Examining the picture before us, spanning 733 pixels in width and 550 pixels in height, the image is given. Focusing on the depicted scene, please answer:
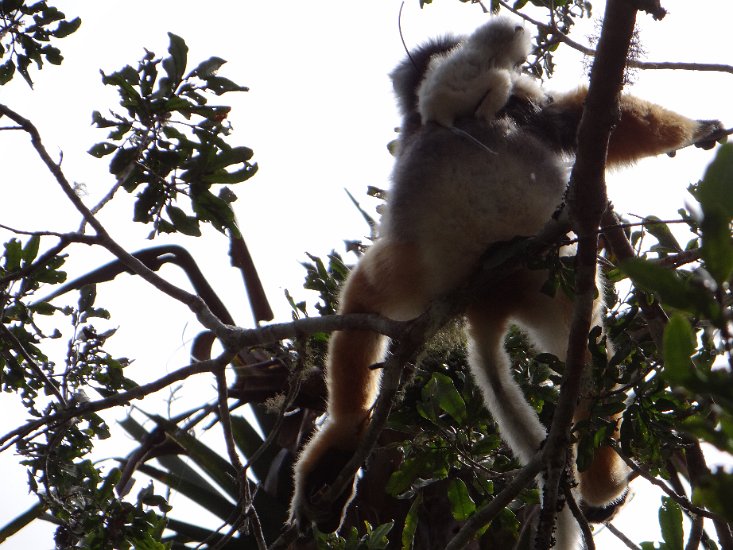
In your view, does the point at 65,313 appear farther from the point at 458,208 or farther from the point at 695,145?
the point at 695,145

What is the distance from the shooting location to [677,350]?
3.17ft

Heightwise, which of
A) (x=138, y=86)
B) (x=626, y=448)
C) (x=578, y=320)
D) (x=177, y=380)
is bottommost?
(x=626, y=448)

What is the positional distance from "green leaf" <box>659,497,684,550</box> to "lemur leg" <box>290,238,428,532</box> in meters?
1.49

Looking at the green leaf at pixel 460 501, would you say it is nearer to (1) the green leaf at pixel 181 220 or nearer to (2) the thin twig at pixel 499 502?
(2) the thin twig at pixel 499 502

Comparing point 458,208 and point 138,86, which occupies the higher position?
point 138,86

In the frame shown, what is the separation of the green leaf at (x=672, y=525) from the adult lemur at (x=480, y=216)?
111 cm

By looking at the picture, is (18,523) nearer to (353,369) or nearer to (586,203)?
(353,369)

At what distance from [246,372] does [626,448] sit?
111 inches

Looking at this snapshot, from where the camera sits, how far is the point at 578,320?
2.34 meters

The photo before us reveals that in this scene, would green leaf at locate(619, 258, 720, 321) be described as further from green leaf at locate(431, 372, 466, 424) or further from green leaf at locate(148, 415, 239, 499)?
green leaf at locate(148, 415, 239, 499)

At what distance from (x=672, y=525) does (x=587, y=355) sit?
1593mm

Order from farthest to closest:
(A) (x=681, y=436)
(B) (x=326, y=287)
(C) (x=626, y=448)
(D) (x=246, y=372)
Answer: (D) (x=246, y=372)
(B) (x=326, y=287)
(A) (x=681, y=436)
(C) (x=626, y=448)

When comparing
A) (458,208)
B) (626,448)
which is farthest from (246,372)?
(626,448)

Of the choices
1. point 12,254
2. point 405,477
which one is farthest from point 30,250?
point 405,477
